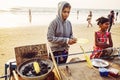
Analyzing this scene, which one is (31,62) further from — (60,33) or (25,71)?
(60,33)

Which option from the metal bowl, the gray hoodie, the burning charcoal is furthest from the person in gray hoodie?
the burning charcoal

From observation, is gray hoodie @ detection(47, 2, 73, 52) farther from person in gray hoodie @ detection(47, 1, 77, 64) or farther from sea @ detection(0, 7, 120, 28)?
sea @ detection(0, 7, 120, 28)

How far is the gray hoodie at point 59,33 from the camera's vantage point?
3.10 m

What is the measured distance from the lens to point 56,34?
321 centimetres

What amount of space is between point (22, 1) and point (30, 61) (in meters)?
35.3

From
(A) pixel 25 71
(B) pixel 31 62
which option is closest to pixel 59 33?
(B) pixel 31 62

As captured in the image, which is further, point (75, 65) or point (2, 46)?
point (2, 46)

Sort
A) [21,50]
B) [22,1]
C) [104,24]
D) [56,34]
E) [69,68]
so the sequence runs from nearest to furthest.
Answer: [21,50] < [69,68] < [56,34] < [104,24] < [22,1]

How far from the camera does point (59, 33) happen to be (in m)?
3.22

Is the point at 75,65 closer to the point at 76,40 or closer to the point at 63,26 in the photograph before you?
the point at 76,40

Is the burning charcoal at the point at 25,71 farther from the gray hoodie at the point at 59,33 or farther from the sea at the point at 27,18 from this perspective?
the sea at the point at 27,18

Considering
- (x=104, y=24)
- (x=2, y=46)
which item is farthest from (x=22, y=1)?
(x=104, y=24)

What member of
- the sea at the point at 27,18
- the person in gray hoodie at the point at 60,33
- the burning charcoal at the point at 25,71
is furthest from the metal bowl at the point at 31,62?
the sea at the point at 27,18

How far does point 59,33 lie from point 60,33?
0.06ft
